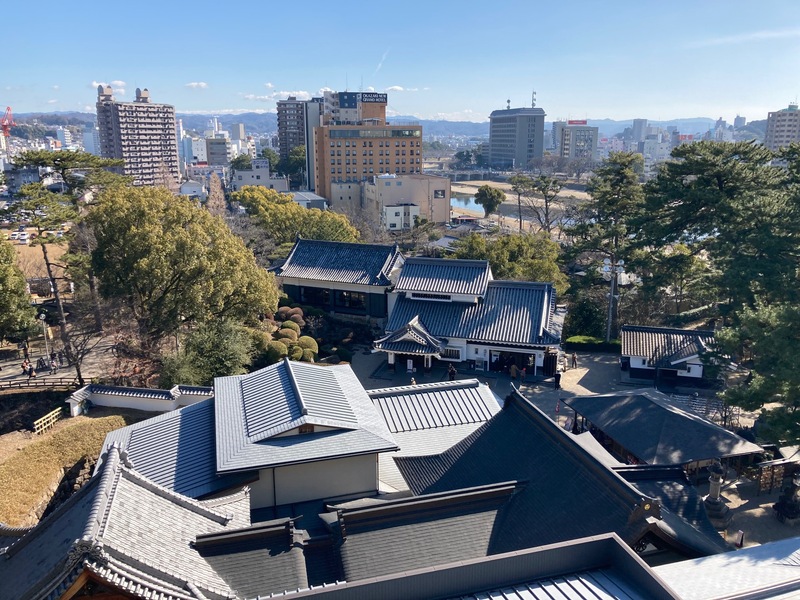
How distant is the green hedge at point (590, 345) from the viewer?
31.7 meters

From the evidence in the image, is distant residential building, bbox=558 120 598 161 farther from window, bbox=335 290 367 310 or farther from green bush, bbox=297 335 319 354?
green bush, bbox=297 335 319 354

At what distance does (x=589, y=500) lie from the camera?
10906mm

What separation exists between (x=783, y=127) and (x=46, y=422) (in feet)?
526

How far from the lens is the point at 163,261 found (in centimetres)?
2353

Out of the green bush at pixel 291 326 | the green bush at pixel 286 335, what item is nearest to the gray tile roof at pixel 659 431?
the green bush at pixel 286 335

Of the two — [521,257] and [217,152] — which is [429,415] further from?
[217,152]

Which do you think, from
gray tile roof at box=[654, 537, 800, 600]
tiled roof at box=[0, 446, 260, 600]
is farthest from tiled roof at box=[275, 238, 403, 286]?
gray tile roof at box=[654, 537, 800, 600]

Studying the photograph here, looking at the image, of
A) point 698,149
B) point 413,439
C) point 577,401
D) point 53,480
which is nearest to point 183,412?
point 53,480

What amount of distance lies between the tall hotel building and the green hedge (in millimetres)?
56559

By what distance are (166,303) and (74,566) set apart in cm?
1768

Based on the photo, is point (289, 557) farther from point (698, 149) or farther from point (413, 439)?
point (698, 149)

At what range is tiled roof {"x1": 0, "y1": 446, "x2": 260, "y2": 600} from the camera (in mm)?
8469

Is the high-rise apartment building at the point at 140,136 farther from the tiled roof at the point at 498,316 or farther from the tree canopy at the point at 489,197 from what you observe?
the tiled roof at the point at 498,316

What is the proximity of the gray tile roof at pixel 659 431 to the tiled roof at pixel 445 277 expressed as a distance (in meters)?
10.5
